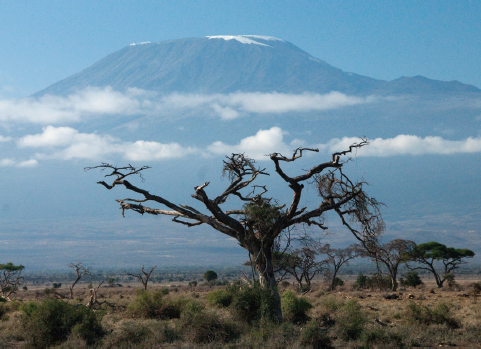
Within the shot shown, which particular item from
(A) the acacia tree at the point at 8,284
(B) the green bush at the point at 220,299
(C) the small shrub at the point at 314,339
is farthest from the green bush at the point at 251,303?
(A) the acacia tree at the point at 8,284

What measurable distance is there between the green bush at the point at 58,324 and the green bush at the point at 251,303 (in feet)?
14.9

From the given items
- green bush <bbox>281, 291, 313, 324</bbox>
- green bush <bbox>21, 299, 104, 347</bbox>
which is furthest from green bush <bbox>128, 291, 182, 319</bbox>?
green bush <bbox>281, 291, 313, 324</bbox>

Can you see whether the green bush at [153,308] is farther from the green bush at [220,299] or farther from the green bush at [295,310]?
the green bush at [295,310]

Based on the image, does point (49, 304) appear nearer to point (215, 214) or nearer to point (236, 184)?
point (215, 214)

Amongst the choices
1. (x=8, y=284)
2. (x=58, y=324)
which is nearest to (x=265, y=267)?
(x=58, y=324)

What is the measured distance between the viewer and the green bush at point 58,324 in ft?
47.1

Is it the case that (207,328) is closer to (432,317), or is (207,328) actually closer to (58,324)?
(58,324)

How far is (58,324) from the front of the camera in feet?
48.6

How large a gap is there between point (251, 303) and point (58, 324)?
6211 millimetres

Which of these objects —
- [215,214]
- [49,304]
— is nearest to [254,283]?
[215,214]

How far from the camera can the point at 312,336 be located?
13.5 meters

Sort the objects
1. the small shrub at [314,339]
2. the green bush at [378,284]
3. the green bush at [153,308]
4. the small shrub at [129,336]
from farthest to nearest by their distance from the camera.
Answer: the green bush at [378,284] < the green bush at [153,308] < the small shrub at [129,336] < the small shrub at [314,339]

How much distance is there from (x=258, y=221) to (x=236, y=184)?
209cm

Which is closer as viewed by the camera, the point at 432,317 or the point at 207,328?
the point at 207,328
